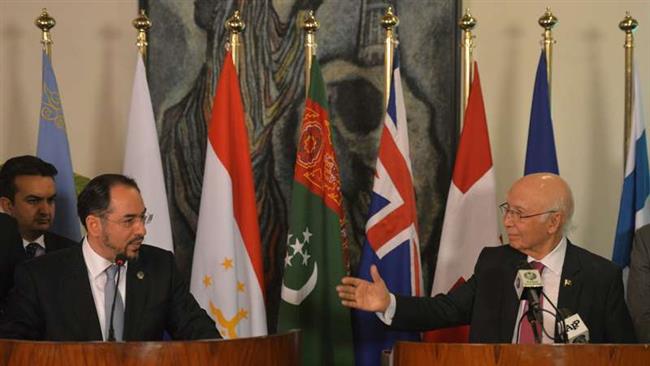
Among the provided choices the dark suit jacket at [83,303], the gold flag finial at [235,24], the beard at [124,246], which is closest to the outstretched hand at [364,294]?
the dark suit jacket at [83,303]

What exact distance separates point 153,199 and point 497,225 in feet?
5.65

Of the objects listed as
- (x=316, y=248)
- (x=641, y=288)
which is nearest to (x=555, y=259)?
(x=641, y=288)

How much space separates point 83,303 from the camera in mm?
4727

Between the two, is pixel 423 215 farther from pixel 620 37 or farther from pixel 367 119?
pixel 620 37

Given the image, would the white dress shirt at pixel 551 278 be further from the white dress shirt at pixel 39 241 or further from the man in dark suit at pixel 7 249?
the white dress shirt at pixel 39 241

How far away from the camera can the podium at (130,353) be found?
397 cm

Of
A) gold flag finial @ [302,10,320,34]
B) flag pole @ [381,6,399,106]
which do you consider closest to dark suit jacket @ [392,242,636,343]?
flag pole @ [381,6,399,106]

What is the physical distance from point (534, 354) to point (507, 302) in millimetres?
1004

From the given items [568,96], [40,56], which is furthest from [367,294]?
[40,56]

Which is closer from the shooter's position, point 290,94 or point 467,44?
point 467,44

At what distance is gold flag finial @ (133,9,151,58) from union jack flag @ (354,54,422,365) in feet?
4.46

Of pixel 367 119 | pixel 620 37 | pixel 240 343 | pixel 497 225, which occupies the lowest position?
pixel 240 343

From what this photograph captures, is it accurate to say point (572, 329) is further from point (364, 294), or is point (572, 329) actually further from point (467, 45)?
point (467, 45)

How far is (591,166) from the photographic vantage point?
21.8 ft
